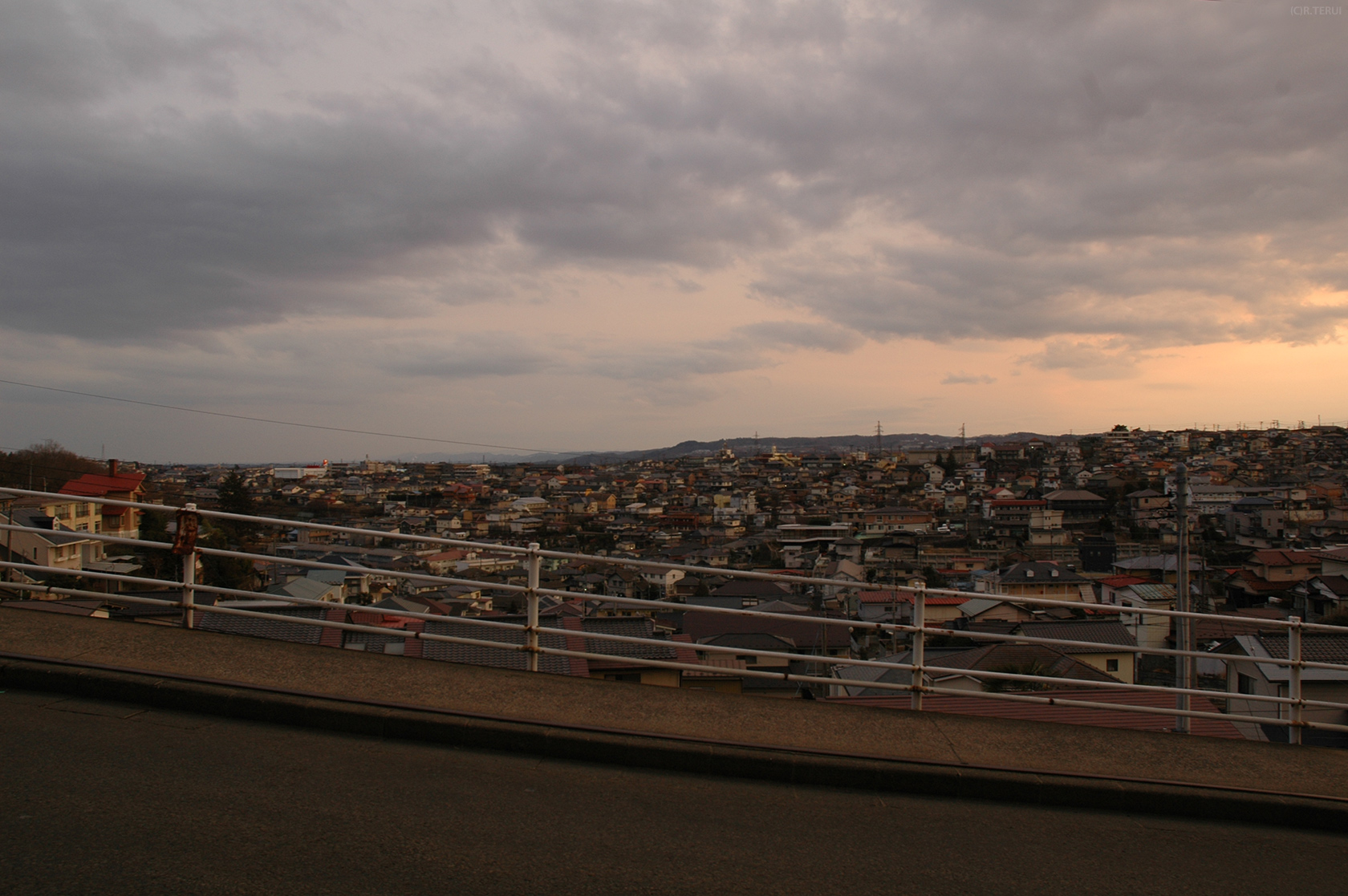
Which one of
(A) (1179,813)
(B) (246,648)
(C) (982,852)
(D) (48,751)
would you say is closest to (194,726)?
(D) (48,751)

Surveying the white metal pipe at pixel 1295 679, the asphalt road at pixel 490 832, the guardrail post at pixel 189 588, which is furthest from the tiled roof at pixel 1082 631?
the guardrail post at pixel 189 588

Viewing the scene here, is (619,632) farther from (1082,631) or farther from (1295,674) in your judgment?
(1082,631)

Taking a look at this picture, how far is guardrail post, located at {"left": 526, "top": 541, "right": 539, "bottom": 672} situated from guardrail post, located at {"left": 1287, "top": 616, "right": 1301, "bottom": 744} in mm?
4503

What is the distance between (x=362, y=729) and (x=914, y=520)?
143 ft

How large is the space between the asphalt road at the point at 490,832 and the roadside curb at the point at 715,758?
69mm

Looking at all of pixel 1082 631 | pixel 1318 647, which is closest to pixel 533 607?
pixel 1318 647

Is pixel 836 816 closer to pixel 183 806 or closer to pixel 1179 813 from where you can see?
pixel 1179 813

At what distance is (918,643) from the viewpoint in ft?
16.5

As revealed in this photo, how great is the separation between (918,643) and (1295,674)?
2.47 m

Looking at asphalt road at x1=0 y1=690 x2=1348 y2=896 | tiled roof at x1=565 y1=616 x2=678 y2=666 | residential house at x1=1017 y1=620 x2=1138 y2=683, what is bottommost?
residential house at x1=1017 y1=620 x2=1138 y2=683

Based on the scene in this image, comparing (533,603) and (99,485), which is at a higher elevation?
(99,485)

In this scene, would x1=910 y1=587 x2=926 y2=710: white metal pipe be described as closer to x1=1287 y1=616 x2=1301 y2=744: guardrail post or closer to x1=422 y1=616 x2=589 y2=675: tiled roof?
x1=1287 y1=616 x2=1301 y2=744: guardrail post

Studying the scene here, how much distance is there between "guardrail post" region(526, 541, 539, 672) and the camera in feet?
16.6

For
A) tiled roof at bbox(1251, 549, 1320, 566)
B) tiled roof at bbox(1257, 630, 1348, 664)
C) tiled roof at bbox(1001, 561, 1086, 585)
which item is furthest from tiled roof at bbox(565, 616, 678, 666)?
tiled roof at bbox(1251, 549, 1320, 566)
